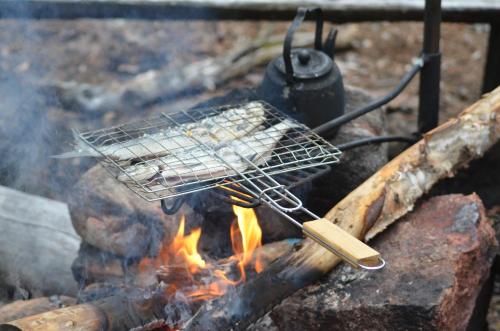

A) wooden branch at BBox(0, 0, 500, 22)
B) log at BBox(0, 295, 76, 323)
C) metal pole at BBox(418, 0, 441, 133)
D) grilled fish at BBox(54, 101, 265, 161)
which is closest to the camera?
grilled fish at BBox(54, 101, 265, 161)

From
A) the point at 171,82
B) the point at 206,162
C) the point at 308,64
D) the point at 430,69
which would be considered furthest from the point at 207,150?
the point at 171,82

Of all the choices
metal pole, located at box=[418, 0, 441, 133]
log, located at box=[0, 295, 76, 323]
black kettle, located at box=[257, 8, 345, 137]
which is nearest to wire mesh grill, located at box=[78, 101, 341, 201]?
black kettle, located at box=[257, 8, 345, 137]

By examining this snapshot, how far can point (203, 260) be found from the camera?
326 centimetres

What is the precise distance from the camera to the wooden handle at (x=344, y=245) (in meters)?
2.11

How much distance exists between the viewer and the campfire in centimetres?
272

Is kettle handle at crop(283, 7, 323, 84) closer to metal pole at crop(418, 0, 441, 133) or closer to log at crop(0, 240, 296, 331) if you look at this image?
metal pole at crop(418, 0, 441, 133)

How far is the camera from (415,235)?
3053 mm

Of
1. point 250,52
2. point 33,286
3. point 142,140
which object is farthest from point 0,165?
point 250,52

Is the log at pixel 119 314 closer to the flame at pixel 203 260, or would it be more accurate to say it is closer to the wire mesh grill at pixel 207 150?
the flame at pixel 203 260

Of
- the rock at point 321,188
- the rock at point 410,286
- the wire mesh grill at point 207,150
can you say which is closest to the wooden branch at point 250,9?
the rock at point 321,188

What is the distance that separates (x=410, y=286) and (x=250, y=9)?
2.90 m

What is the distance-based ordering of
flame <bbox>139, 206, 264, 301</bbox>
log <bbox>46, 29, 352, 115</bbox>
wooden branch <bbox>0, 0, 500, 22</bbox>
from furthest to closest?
log <bbox>46, 29, 352, 115</bbox>, wooden branch <bbox>0, 0, 500, 22</bbox>, flame <bbox>139, 206, 264, 301</bbox>

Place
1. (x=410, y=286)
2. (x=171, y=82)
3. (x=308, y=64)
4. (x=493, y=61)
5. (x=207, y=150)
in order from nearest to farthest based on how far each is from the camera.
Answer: (x=410, y=286) < (x=207, y=150) < (x=308, y=64) < (x=493, y=61) < (x=171, y=82)

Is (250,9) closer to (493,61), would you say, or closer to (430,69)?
(430,69)
